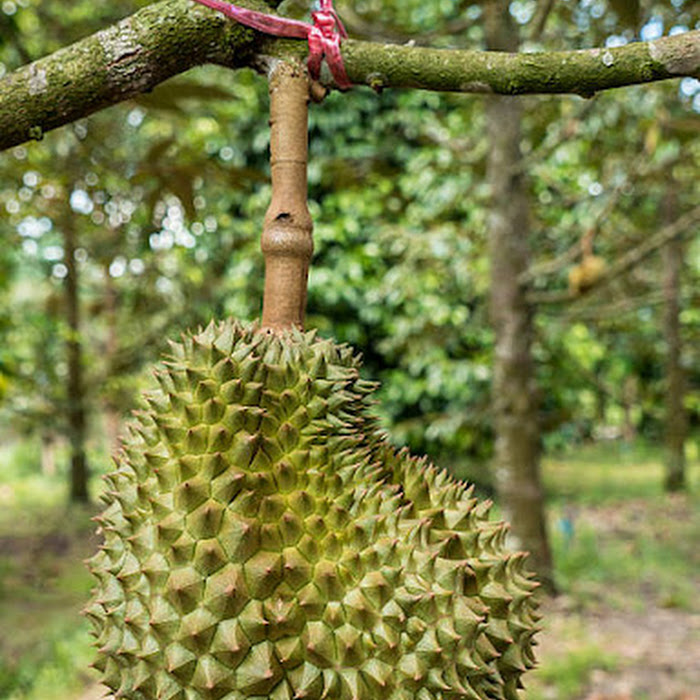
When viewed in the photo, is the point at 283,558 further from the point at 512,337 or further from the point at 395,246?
the point at 395,246

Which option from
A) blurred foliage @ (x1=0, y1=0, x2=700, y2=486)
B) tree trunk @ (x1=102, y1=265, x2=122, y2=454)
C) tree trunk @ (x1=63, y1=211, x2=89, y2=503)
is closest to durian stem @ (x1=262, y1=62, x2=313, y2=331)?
blurred foliage @ (x1=0, y1=0, x2=700, y2=486)

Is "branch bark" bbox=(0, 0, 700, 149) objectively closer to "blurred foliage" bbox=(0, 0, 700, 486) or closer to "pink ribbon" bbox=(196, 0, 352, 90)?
"pink ribbon" bbox=(196, 0, 352, 90)

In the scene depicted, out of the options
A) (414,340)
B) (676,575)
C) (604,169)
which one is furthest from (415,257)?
(676,575)

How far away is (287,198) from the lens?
24.8 inches

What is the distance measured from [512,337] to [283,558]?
275 centimetres

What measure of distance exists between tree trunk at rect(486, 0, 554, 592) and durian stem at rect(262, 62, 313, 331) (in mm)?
2716

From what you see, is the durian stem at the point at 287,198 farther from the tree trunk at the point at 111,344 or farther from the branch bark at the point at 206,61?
the tree trunk at the point at 111,344

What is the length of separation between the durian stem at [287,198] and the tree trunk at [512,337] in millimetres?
2716

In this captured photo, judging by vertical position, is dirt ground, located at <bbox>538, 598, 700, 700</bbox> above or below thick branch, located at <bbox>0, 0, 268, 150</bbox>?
below

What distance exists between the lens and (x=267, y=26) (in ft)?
1.96

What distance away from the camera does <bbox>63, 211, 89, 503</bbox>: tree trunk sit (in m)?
5.02

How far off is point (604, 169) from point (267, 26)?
3.95 metres

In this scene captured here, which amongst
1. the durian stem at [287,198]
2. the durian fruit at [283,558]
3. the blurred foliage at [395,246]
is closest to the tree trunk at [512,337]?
the blurred foliage at [395,246]

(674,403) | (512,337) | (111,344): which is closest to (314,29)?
(512,337)
